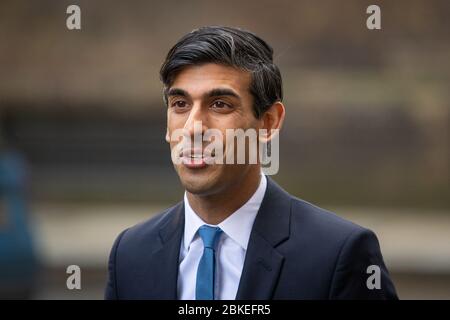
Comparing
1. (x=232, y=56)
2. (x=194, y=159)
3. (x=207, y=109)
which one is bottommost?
(x=194, y=159)

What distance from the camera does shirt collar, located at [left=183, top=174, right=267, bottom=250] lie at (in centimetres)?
191

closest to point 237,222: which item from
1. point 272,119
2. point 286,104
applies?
point 272,119

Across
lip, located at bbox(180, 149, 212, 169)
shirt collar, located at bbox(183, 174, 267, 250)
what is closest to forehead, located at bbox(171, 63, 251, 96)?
lip, located at bbox(180, 149, 212, 169)

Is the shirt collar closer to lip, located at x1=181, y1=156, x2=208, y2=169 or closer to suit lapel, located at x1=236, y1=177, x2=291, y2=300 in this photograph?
suit lapel, located at x1=236, y1=177, x2=291, y2=300

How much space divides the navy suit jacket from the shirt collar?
0.05 ft

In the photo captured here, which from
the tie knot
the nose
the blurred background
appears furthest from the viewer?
the blurred background

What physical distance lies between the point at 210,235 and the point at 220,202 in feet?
0.25

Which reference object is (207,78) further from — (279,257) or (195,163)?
(279,257)

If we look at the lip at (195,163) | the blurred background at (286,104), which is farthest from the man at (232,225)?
the blurred background at (286,104)

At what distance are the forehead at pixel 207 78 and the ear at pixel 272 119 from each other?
0.13m

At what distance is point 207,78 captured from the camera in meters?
1.83

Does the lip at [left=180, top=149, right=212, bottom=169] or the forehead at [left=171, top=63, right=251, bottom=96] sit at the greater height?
the forehead at [left=171, top=63, right=251, bottom=96]

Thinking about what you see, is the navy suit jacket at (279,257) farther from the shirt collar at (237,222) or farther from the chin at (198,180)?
the chin at (198,180)

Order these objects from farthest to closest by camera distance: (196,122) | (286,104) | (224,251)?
(286,104), (224,251), (196,122)
